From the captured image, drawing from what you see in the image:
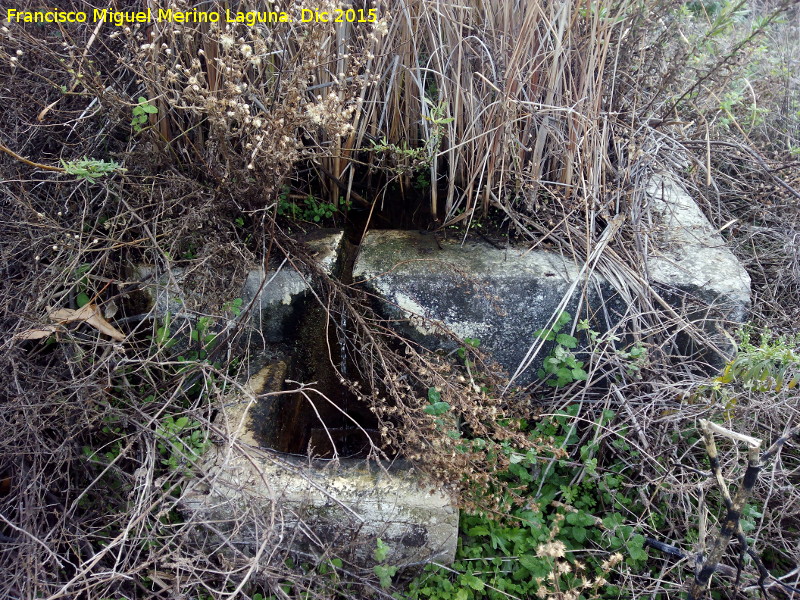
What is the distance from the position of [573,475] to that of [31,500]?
1794 millimetres

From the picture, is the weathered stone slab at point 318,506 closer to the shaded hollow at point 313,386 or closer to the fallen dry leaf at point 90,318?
the shaded hollow at point 313,386

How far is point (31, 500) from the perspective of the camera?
1.76 meters

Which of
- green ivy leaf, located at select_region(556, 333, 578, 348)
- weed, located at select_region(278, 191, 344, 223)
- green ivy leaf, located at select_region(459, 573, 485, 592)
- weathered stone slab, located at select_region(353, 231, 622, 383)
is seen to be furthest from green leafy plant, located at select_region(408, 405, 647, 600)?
weed, located at select_region(278, 191, 344, 223)

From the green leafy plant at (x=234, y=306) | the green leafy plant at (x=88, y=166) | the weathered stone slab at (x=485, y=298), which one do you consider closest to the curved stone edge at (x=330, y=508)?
the green leafy plant at (x=234, y=306)

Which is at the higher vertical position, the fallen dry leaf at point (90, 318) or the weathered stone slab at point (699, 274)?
the weathered stone slab at point (699, 274)

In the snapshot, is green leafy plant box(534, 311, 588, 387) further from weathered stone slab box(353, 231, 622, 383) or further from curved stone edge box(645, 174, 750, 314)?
curved stone edge box(645, 174, 750, 314)

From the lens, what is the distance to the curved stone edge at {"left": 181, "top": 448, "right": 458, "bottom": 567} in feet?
5.77

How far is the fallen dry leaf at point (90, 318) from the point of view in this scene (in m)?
2.02

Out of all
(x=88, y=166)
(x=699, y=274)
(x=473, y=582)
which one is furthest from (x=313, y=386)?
(x=699, y=274)

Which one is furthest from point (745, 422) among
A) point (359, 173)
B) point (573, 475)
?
point (359, 173)

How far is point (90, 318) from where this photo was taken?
207cm

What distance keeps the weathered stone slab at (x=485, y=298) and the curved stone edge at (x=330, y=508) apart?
610 mm

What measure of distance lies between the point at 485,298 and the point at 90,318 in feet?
4.69

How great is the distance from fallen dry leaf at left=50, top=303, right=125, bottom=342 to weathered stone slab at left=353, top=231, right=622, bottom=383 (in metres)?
0.90
